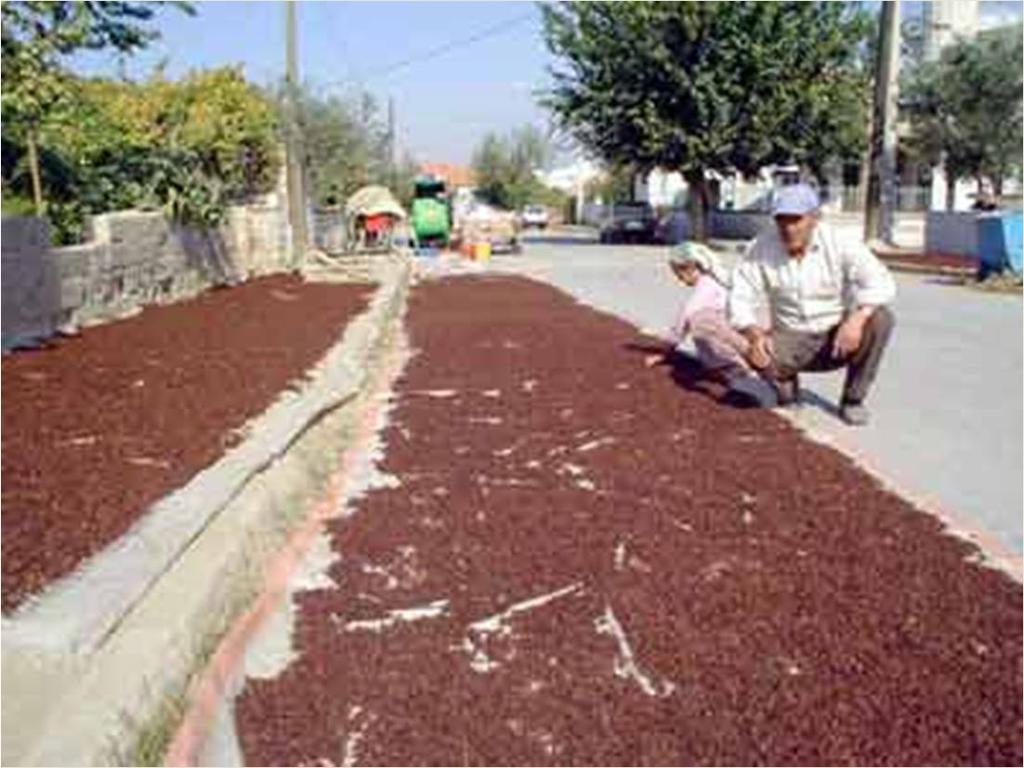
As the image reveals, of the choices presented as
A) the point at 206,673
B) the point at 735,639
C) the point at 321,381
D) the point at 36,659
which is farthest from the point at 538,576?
the point at 321,381

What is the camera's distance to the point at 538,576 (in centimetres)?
544

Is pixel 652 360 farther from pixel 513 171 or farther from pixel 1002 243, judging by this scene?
pixel 513 171

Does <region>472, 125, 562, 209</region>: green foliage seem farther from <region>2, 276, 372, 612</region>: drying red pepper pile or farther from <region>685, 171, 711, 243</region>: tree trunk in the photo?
<region>2, 276, 372, 612</region>: drying red pepper pile

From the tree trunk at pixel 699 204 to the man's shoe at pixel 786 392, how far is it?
1433 inches

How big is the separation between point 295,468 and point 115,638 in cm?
303

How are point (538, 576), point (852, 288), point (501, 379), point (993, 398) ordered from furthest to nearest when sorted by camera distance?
point (501, 379) → point (993, 398) → point (852, 288) → point (538, 576)

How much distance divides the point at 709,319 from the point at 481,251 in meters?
29.0

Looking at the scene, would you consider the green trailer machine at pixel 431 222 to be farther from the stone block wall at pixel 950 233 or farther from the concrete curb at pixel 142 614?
the concrete curb at pixel 142 614

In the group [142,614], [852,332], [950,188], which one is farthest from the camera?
[950,188]

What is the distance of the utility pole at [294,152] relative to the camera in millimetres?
31797

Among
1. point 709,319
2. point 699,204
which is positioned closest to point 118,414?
point 709,319

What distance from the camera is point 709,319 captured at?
1006 cm

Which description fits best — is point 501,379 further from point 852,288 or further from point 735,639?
point 735,639

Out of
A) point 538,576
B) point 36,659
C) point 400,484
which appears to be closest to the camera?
point 36,659
